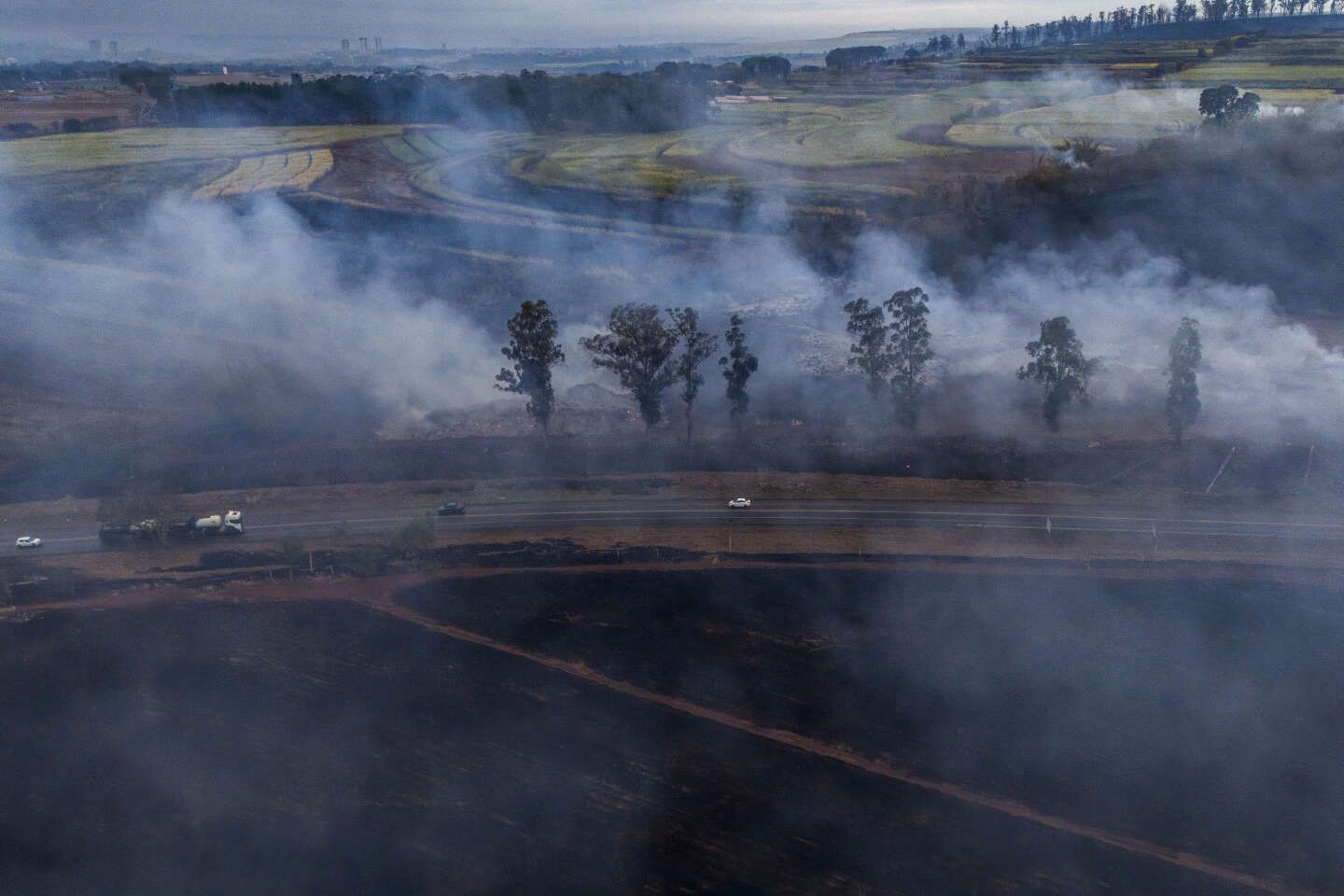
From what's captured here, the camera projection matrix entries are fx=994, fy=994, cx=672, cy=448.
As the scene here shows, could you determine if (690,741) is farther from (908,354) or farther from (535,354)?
(908,354)

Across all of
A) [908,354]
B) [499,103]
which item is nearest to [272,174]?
[499,103]

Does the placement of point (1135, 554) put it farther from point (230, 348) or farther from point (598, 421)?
point (230, 348)

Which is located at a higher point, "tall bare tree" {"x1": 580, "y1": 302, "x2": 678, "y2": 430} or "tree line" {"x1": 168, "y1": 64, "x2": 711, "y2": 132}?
"tree line" {"x1": 168, "y1": 64, "x2": 711, "y2": 132}

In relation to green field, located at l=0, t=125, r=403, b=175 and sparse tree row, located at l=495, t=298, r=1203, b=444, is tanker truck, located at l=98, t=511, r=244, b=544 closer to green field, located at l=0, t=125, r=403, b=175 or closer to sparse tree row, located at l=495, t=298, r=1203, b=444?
sparse tree row, located at l=495, t=298, r=1203, b=444

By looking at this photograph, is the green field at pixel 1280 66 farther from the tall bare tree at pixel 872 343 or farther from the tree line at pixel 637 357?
the tree line at pixel 637 357

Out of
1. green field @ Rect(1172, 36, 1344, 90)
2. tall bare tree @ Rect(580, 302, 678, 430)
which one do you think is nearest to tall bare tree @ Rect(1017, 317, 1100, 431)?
tall bare tree @ Rect(580, 302, 678, 430)

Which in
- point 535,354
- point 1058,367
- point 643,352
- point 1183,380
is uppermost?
point 535,354

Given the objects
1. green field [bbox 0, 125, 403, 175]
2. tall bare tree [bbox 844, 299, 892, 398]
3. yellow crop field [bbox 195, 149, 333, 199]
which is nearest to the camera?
tall bare tree [bbox 844, 299, 892, 398]
